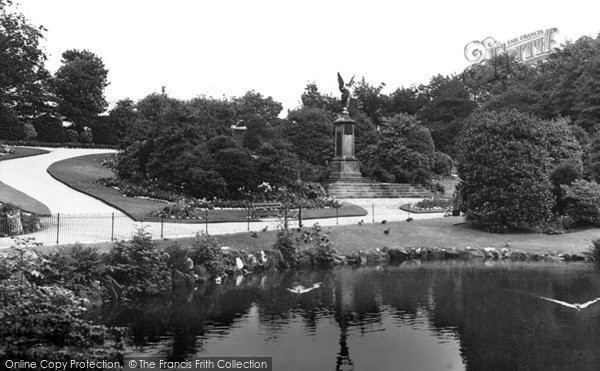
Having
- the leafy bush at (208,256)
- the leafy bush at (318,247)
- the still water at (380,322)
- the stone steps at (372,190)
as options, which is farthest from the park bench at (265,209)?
the stone steps at (372,190)

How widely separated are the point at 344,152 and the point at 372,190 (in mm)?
4312

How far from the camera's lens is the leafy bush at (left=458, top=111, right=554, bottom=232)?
2723cm

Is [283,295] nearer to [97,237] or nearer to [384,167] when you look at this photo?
[97,237]

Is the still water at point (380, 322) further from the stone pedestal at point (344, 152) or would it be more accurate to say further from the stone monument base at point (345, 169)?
the stone pedestal at point (344, 152)

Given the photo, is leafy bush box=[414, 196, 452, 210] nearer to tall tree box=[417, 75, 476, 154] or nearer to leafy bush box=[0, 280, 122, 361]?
leafy bush box=[0, 280, 122, 361]

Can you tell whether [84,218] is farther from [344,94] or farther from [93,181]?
[344,94]

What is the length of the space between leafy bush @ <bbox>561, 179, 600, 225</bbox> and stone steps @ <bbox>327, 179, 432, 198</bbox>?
14.6 m

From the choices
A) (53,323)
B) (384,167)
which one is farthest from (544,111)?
(53,323)

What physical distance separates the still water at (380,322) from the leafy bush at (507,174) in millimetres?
8677

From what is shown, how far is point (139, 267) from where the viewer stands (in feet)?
52.2

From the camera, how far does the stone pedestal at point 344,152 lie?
43594mm

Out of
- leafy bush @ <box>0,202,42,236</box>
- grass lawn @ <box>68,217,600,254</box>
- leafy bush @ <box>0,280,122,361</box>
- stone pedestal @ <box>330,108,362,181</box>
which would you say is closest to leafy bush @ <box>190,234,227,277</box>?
grass lawn @ <box>68,217,600,254</box>

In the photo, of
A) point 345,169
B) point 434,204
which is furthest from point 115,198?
point 345,169

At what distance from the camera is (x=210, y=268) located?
717 inches
